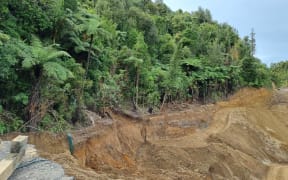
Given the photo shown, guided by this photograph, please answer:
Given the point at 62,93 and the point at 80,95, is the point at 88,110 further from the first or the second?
the point at 62,93

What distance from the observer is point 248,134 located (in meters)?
31.2

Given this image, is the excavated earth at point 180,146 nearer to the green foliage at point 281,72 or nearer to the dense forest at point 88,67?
the dense forest at point 88,67

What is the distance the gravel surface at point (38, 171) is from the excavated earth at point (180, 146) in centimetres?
82

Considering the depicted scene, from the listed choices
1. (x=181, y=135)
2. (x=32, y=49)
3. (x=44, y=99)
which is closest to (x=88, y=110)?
(x=44, y=99)

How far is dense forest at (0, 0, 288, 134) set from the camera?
14945 mm

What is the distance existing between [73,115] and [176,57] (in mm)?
16367

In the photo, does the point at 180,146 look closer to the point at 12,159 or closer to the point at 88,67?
the point at 88,67

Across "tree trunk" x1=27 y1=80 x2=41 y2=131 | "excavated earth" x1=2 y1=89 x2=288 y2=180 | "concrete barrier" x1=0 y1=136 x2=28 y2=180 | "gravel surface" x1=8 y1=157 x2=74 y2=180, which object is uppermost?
"tree trunk" x1=27 y1=80 x2=41 y2=131

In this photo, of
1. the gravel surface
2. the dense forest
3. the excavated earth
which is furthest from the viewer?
the excavated earth

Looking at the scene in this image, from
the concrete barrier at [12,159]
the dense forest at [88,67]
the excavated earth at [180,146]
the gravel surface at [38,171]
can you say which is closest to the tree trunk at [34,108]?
the dense forest at [88,67]

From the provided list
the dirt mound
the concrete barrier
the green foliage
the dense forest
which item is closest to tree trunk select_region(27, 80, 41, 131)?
the dense forest

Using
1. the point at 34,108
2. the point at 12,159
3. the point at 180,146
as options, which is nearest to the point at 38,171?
the point at 12,159

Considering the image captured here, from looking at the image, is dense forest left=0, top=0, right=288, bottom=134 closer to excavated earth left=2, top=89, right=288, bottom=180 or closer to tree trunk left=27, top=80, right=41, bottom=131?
tree trunk left=27, top=80, right=41, bottom=131

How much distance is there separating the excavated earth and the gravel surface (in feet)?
2.69
